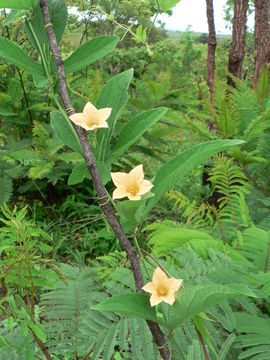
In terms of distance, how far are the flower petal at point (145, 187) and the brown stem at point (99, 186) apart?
0.16 ft

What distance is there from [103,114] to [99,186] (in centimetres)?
10

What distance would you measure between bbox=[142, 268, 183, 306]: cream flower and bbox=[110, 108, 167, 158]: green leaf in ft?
0.56

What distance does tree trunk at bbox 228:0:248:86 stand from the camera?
3.51m

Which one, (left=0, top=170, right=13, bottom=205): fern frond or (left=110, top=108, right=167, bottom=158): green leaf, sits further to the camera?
(left=0, top=170, right=13, bottom=205): fern frond

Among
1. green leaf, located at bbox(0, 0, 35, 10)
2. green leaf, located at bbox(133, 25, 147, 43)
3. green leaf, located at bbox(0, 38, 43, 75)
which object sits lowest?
green leaf, located at bbox(0, 38, 43, 75)

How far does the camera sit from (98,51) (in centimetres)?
63

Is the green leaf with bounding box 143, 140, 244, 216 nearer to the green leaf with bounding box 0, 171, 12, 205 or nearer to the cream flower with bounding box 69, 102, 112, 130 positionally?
the cream flower with bounding box 69, 102, 112, 130

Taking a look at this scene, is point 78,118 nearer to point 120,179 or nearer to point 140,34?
point 120,179

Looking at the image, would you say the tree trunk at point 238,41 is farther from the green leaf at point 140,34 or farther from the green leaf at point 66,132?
the green leaf at point 66,132

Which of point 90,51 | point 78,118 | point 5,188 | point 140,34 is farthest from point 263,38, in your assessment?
point 78,118

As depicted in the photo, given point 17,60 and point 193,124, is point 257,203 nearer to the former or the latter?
point 193,124

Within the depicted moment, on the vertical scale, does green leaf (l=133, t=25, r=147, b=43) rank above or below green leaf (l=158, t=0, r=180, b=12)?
below

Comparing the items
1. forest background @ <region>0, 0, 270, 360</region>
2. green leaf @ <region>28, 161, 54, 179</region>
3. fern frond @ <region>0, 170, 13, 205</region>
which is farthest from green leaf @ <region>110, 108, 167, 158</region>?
fern frond @ <region>0, 170, 13, 205</region>

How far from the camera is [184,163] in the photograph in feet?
1.73
